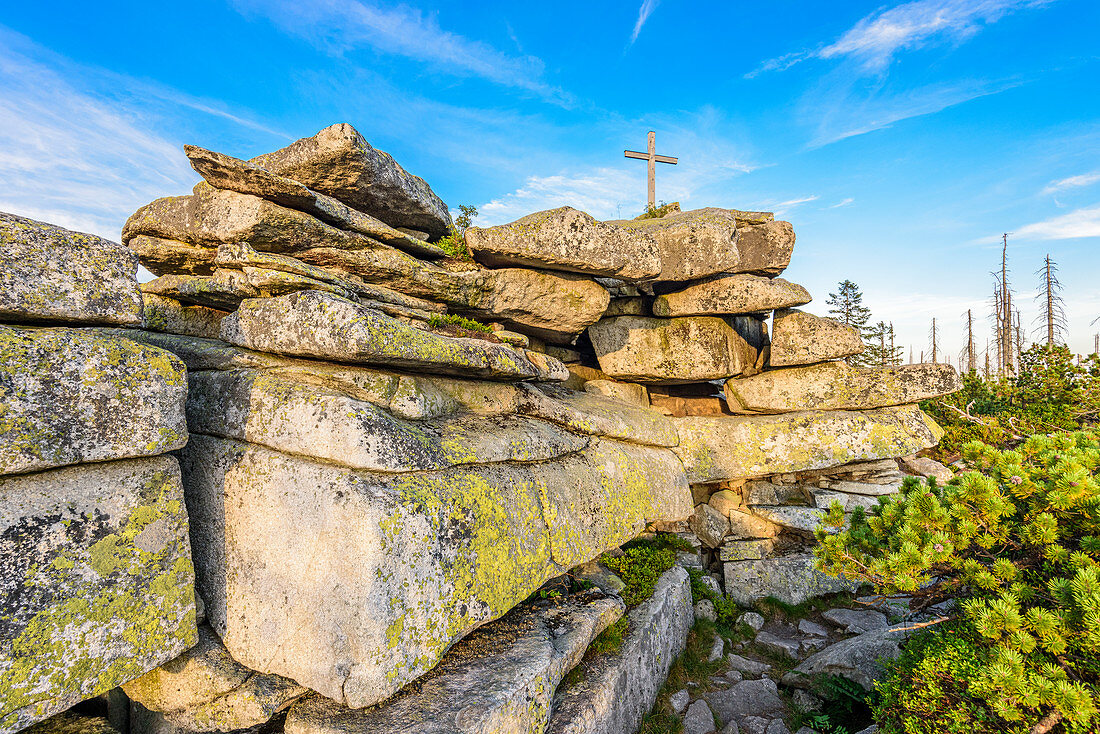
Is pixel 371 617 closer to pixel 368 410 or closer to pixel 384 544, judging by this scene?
pixel 384 544

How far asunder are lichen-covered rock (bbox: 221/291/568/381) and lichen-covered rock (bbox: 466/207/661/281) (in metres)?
5.15

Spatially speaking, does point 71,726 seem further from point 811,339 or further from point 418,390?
point 811,339

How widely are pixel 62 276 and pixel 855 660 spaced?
1729cm

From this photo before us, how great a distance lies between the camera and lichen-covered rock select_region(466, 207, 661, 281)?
1408 cm

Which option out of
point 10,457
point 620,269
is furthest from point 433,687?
point 620,269

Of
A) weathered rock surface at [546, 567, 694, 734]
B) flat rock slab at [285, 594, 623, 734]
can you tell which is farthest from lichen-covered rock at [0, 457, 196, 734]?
weathered rock surface at [546, 567, 694, 734]

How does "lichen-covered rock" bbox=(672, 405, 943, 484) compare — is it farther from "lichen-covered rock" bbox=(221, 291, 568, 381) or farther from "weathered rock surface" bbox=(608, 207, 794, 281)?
"lichen-covered rock" bbox=(221, 291, 568, 381)

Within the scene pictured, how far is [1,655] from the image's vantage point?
5.50 meters

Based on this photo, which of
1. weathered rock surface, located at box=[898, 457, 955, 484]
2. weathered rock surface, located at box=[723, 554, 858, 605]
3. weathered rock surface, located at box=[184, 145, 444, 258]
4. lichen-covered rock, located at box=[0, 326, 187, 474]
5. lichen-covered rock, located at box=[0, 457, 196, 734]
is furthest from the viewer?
weathered rock surface, located at box=[898, 457, 955, 484]

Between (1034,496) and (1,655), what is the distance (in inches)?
558

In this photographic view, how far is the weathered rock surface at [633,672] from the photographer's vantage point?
359 inches

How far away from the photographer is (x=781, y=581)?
54.2 ft

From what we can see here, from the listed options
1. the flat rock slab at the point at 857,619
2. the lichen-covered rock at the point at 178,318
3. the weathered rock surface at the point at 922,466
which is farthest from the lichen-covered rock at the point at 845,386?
the lichen-covered rock at the point at 178,318

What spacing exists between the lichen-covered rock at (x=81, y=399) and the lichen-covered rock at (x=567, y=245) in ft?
28.8
